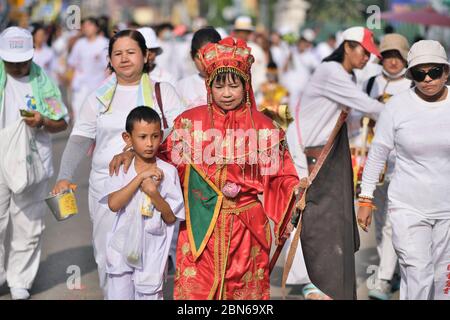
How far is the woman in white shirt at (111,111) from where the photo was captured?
6418 mm

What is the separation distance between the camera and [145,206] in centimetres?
573

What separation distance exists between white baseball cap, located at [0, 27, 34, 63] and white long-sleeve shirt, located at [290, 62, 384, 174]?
7.04 feet

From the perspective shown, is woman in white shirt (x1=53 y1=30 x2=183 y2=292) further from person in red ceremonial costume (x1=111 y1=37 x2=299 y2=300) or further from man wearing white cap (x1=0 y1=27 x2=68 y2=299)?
man wearing white cap (x1=0 y1=27 x2=68 y2=299)

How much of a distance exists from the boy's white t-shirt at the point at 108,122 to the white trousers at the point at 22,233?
131 centimetres

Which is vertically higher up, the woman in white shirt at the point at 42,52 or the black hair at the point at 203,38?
the woman in white shirt at the point at 42,52

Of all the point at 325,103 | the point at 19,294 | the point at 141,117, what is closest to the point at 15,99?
the point at 19,294

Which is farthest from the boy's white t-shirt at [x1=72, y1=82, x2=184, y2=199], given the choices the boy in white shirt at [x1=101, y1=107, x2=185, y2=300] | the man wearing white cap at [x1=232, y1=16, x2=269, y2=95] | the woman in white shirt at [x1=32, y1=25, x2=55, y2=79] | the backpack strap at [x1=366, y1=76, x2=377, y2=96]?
the woman in white shirt at [x1=32, y1=25, x2=55, y2=79]

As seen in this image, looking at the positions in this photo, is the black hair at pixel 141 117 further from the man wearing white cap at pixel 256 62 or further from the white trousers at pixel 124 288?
the man wearing white cap at pixel 256 62

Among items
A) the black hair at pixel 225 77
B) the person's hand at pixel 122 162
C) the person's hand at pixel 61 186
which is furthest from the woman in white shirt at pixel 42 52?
the black hair at pixel 225 77

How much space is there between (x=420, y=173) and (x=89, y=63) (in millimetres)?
10282

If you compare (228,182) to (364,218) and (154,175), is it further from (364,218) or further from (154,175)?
(364,218)

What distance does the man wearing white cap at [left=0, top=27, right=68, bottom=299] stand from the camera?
24.4 feet
